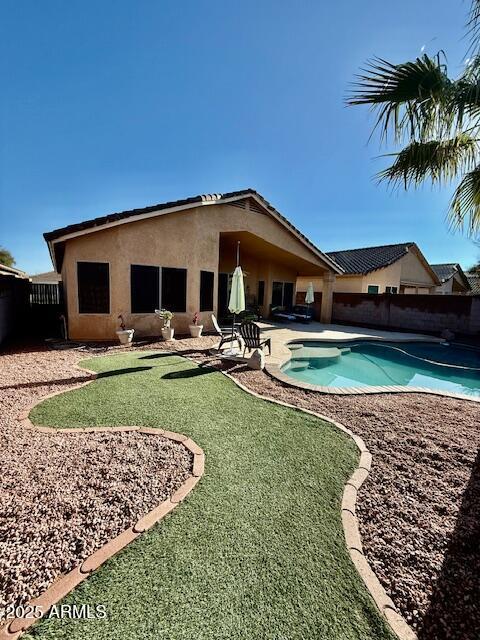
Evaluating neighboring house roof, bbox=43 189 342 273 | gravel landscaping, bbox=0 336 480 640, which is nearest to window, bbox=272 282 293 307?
neighboring house roof, bbox=43 189 342 273

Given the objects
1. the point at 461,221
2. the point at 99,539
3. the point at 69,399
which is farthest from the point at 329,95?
the point at 99,539

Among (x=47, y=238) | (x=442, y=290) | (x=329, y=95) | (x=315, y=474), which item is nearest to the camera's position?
(x=315, y=474)

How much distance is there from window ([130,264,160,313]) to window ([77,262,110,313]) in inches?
38.9

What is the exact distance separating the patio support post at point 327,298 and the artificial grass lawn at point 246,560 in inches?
685

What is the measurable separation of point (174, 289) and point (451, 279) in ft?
123

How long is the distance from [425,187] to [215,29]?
343 inches

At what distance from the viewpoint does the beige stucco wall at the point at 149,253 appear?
11.2 m

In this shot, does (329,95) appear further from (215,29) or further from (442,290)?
(442,290)

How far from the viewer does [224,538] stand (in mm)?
2656

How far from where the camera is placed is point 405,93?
16.6 feet

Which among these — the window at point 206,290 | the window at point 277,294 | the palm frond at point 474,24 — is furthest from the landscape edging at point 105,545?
the window at point 277,294

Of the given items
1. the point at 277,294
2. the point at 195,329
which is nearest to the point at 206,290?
the point at 195,329

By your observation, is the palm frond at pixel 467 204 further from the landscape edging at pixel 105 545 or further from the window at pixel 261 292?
the window at pixel 261 292

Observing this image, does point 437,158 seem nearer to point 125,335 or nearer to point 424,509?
point 424,509
